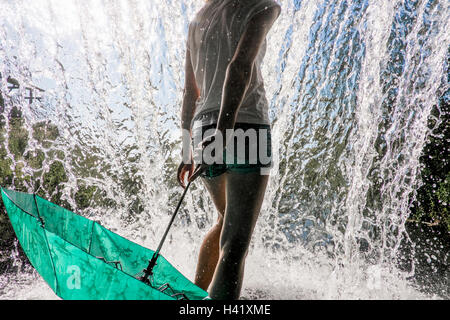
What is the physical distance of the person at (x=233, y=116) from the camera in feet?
3.18

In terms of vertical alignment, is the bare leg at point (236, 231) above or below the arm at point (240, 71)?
below

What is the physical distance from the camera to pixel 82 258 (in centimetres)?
96

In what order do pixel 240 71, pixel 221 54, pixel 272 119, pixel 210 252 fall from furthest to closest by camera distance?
1. pixel 272 119
2. pixel 210 252
3. pixel 221 54
4. pixel 240 71

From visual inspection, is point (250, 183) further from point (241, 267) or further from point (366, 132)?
point (366, 132)

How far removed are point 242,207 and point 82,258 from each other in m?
0.49

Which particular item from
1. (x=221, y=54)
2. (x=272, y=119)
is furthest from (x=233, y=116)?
(x=272, y=119)

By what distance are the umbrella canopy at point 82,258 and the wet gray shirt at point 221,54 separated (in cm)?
55

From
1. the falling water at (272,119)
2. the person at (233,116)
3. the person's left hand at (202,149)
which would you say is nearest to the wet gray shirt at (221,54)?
the person at (233,116)

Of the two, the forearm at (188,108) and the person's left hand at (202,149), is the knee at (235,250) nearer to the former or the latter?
the person's left hand at (202,149)

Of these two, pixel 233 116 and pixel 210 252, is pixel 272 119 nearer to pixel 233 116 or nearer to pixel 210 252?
pixel 210 252

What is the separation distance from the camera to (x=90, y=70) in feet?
11.6

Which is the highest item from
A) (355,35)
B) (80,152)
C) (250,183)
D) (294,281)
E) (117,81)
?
(355,35)

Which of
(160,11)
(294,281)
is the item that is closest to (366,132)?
(294,281)

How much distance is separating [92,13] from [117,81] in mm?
761
